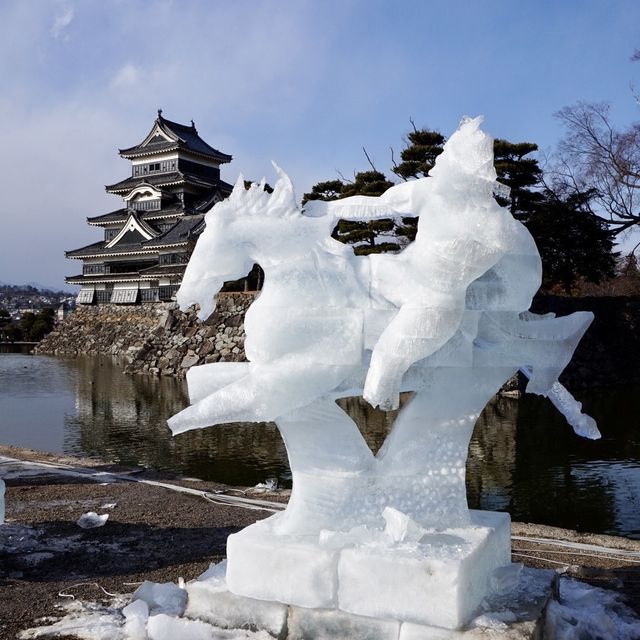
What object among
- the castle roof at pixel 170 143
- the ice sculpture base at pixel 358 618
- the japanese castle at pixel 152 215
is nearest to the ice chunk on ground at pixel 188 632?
the ice sculpture base at pixel 358 618

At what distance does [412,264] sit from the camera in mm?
3354

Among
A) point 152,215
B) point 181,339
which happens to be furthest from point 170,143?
point 181,339

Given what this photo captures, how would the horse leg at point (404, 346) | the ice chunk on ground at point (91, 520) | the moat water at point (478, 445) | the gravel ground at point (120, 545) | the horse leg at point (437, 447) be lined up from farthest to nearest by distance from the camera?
the moat water at point (478, 445) < the ice chunk on ground at point (91, 520) < the gravel ground at point (120, 545) < the horse leg at point (437, 447) < the horse leg at point (404, 346)

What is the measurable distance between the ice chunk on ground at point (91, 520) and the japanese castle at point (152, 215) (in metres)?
21.7

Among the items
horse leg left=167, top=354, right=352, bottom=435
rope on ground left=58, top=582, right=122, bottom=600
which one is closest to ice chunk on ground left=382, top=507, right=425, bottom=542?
horse leg left=167, top=354, right=352, bottom=435

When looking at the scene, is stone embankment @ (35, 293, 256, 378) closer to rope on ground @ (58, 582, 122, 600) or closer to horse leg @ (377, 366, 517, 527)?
rope on ground @ (58, 582, 122, 600)

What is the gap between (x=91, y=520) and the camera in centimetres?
557

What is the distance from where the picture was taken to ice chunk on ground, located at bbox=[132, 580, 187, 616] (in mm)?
3455

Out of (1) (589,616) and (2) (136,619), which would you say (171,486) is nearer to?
(2) (136,619)

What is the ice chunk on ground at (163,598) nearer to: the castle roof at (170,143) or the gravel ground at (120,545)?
the gravel ground at (120,545)

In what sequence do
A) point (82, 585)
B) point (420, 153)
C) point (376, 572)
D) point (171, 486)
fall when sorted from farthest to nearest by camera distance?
point (420, 153) < point (171, 486) < point (82, 585) < point (376, 572)

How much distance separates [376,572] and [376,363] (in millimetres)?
899

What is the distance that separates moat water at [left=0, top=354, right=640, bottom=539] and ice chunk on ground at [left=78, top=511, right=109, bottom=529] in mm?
2582

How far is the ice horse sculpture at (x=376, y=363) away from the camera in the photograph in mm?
3186
